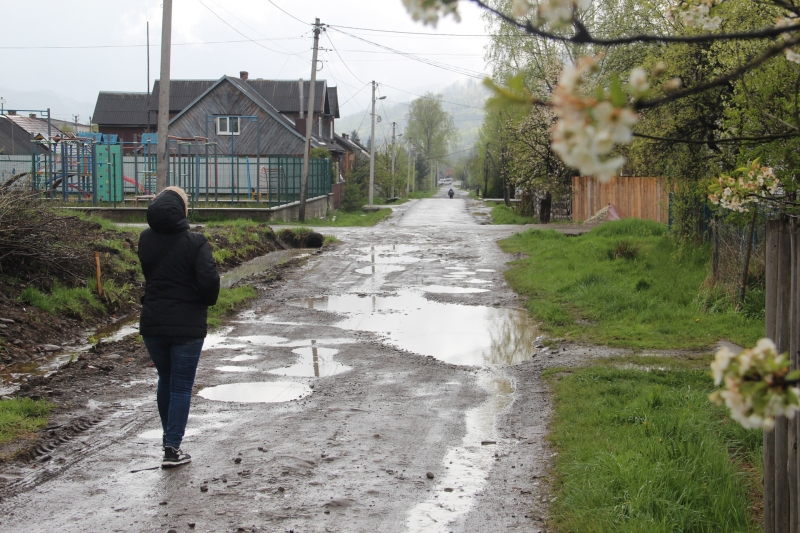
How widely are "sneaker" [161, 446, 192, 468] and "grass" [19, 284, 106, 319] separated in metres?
5.61

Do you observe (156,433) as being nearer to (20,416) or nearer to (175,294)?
(20,416)

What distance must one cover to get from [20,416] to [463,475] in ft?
12.0

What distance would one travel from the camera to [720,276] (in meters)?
11.5

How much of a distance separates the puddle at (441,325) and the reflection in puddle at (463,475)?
2108 millimetres

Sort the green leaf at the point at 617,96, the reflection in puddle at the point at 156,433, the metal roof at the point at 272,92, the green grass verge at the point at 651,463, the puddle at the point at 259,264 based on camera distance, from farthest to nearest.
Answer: the metal roof at the point at 272,92 → the puddle at the point at 259,264 → the reflection in puddle at the point at 156,433 → the green grass verge at the point at 651,463 → the green leaf at the point at 617,96

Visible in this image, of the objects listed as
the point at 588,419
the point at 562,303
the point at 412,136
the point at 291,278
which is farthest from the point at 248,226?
the point at 412,136

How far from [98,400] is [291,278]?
8.97 meters

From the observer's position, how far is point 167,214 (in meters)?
5.72

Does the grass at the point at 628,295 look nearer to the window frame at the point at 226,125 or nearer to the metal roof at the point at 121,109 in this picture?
the window frame at the point at 226,125

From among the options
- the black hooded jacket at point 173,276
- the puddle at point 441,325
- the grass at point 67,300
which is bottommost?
the puddle at point 441,325

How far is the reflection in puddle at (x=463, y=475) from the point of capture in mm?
4742

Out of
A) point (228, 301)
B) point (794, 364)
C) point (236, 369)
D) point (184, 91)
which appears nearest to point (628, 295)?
point (228, 301)

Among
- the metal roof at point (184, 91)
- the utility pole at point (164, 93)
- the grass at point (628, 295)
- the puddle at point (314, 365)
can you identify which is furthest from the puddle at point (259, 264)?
the metal roof at point (184, 91)

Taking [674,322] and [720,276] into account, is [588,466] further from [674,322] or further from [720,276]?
[720,276]
